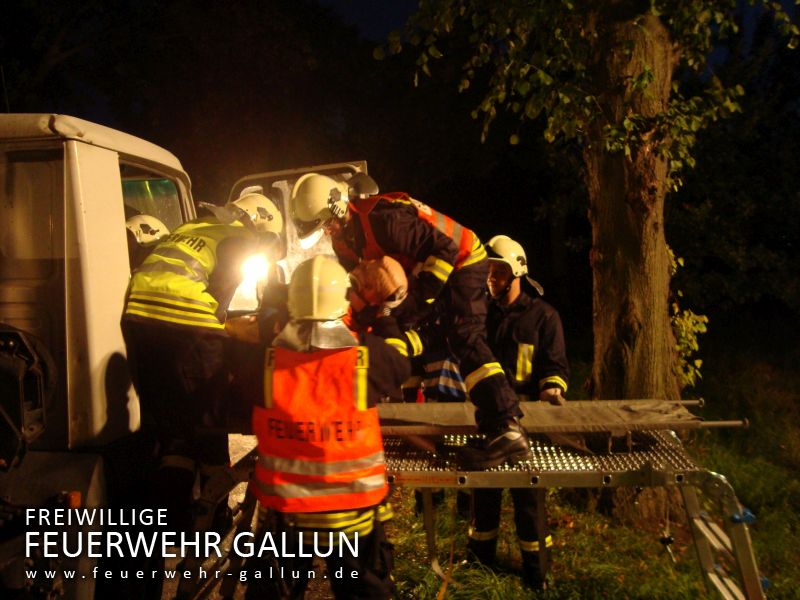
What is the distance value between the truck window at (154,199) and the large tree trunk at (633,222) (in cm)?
307

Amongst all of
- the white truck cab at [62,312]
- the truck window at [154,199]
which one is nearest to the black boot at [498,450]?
the white truck cab at [62,312]

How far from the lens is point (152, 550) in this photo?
3.25 meters

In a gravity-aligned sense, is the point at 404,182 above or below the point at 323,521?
above

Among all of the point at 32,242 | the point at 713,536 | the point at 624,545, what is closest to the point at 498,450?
the point at 713,536

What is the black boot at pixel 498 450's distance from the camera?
308 centimetres

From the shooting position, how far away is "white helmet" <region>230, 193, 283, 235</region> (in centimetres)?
406

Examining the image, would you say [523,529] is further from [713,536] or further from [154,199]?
[154,199]

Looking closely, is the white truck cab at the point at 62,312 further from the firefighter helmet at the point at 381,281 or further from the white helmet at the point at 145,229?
the firefighter helmet at the point at 381,281

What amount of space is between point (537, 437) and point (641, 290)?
63.3 inches

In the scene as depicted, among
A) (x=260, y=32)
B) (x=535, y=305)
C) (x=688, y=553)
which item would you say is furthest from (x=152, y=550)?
(x=260, y=32)

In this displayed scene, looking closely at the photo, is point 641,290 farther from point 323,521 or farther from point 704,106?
point 323,521

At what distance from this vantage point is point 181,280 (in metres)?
3.32

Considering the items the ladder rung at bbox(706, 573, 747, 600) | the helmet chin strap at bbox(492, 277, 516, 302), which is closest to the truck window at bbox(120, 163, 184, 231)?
the helmet chin strap at bbox(492, 277, 516, 302)

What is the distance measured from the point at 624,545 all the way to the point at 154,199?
4.13m
